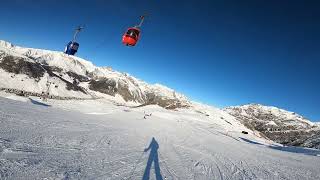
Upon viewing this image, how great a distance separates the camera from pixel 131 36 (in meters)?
32.1

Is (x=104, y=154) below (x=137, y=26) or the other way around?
below

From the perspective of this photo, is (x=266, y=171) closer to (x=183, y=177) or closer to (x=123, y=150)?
(x=183, y=177)

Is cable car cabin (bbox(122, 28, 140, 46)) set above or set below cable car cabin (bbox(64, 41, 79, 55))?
above

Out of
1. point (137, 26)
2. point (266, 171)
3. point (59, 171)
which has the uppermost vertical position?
point (137, 26)

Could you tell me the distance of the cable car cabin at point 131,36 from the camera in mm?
32125

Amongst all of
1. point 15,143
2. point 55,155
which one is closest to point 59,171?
point 55,155

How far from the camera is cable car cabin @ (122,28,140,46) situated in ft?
105

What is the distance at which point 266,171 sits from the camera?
17.5 m

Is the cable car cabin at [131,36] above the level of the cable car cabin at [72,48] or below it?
above

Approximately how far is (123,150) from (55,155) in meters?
4.98

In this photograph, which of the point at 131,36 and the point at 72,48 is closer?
the point at 131,36

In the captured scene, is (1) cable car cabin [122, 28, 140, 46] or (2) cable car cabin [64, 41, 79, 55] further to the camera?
(2) cable car cabin [64, 41, 79, 55]

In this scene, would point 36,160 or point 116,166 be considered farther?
point 116,166

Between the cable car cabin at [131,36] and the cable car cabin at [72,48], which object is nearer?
the cable car cabin at [131,36]
